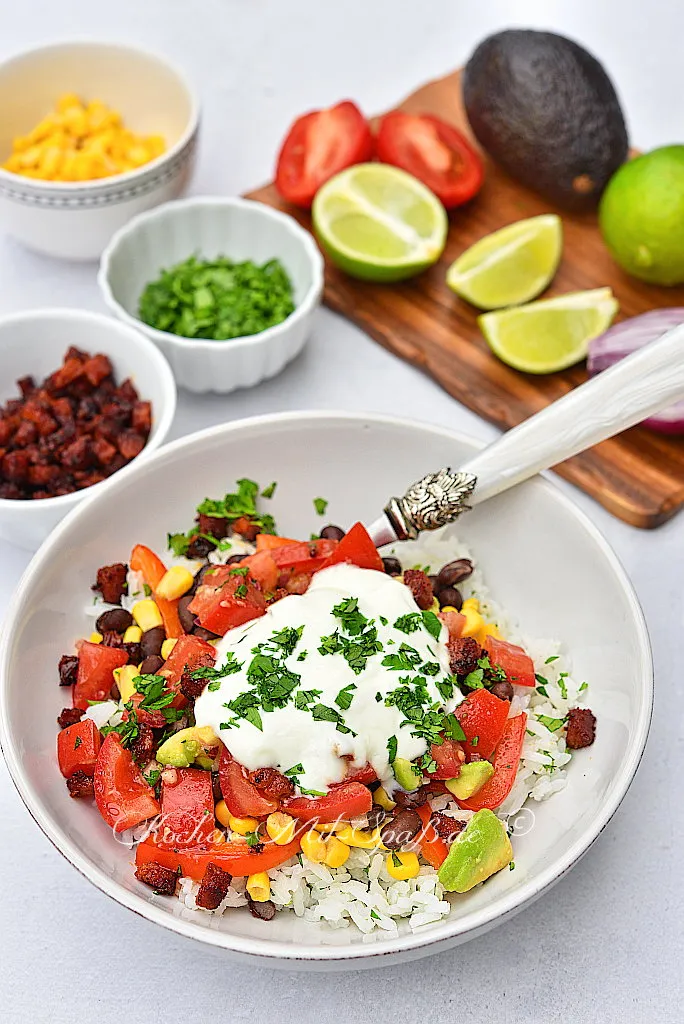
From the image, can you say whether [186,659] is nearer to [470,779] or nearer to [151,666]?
[151,666]

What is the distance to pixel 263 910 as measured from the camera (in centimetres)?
215

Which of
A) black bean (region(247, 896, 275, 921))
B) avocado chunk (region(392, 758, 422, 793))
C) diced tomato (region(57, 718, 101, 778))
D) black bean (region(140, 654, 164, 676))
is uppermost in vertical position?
avocado chunk (region(392, 758, 422, 793))

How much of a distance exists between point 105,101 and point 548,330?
188 cm

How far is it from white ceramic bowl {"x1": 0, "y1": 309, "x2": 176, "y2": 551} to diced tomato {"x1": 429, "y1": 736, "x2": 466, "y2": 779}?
3.98ft

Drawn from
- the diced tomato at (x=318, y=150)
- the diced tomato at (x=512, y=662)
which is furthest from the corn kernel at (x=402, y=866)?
the diced tomato at (x=318, y=150)

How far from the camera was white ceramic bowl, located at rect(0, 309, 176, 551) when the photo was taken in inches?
122

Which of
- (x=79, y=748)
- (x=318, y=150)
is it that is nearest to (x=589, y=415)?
(x=79, y=748)

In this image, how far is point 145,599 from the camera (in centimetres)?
269

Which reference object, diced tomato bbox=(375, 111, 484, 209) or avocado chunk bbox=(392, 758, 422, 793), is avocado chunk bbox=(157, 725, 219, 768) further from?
diced tomato bbox=(375, 111, 484, 209)

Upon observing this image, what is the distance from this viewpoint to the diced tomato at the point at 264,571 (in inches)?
103

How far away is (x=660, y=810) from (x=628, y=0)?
3.79 meters

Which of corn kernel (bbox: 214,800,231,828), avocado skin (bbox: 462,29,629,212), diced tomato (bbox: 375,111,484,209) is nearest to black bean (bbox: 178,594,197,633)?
corn kernel (bbox: 214,800,231,828)

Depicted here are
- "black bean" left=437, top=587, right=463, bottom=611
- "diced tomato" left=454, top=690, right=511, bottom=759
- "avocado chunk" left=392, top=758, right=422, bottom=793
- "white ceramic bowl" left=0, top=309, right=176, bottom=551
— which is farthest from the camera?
"white ceramic bowl" left=0, top=309, right=176, bottom=551

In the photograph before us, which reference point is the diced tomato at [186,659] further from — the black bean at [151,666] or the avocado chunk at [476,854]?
the avocado chunk at [476,854]
